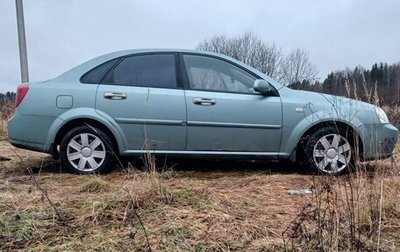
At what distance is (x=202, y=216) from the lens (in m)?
3.25

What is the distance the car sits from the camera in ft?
16.6

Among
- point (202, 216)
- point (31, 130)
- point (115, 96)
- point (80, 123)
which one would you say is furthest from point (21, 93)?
point (202, 216)

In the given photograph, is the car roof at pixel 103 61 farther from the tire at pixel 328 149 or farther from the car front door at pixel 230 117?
the tire at pixel 328 149

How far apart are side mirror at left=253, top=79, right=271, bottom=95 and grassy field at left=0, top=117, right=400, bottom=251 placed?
1166mm

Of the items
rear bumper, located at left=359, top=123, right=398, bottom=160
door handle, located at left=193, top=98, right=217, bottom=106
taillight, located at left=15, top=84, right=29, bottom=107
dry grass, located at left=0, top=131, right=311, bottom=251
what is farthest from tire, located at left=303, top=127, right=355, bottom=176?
taillight, located at left=15, top=84, right=29, bottom=107

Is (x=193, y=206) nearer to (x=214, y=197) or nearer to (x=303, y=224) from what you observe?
(x=214, y=197)

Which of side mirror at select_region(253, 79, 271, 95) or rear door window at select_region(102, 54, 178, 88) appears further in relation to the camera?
rear door window at select_region(102, 54, 178, 88)

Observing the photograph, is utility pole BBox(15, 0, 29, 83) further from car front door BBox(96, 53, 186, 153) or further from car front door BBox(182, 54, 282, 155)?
car front door BBox(182, 54, 282, 155)

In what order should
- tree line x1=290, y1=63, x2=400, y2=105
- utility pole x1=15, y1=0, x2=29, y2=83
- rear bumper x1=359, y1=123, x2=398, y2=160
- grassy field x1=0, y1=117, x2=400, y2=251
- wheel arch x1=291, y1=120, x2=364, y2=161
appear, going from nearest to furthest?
grassy field x1=0, y1=117, x2=400, y2=251 → tree line x1=290, y1=63, x2=400, y2=105 → rear bumper x1=359, y1=123, x2=398, y2=160 → wheel arch x1=291, y1=120, x2=364, y2=161 → utility pole x1=15, y1=0, x2=29, y2=83

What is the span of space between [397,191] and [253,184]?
1.39 metres

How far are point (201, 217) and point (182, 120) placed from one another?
197 centimetres

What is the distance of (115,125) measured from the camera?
506 centimetres

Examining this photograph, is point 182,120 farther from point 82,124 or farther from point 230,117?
point 82,124

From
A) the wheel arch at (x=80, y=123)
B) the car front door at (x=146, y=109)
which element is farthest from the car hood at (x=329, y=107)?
the wheel arch at (x=80, y=123)
